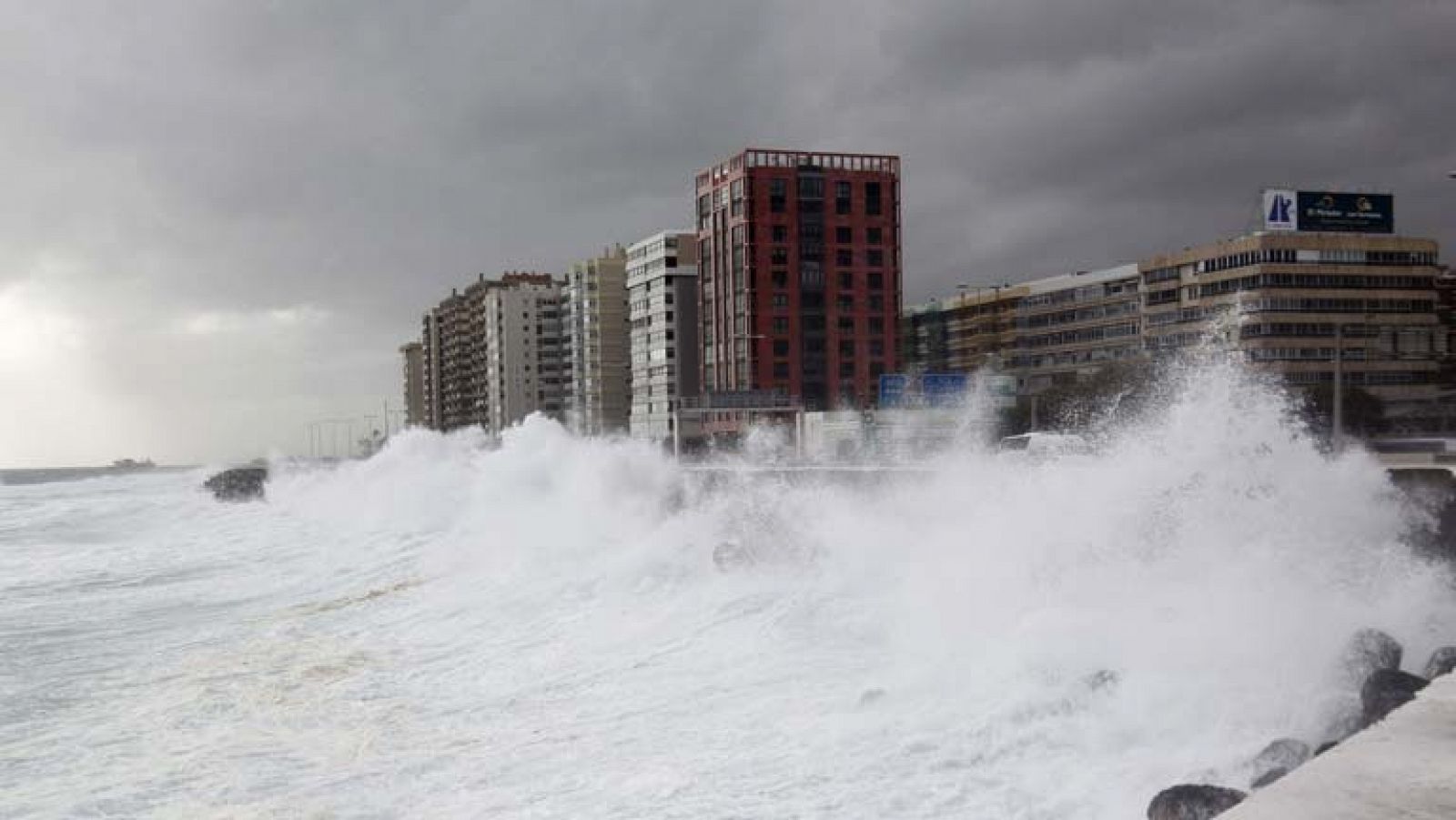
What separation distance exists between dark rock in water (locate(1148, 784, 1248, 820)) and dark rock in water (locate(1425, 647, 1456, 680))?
164 inches

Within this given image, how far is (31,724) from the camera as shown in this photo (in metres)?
14.4

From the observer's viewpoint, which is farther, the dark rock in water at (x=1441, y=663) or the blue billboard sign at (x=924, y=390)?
the blue billboard sign at (x=924, y=390)

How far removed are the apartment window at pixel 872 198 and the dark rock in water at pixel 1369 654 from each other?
84648 millimetres

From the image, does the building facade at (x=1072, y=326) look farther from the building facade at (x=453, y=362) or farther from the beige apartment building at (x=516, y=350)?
the building facade at (x=453, y=362)

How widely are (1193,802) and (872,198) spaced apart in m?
88.5

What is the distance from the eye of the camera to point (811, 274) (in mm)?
92438

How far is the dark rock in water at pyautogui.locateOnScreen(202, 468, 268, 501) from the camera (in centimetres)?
7694

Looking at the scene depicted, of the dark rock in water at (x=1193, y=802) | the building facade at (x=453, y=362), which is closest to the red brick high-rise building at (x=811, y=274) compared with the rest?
the dark rock in water at (x=1193, y=802)

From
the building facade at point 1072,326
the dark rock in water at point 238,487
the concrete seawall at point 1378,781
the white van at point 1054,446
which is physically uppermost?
the building facade at point 1072,326

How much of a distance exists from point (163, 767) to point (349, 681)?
4081 millimetres

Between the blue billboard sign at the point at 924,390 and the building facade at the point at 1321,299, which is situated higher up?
the building facade at the point at 1321,299

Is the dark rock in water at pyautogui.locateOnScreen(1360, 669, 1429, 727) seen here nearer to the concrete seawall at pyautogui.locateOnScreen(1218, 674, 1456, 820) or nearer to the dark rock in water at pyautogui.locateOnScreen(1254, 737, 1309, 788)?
the dark rock in water at pyautogui.locateOnScreen(1254, 737, 1309, 788)

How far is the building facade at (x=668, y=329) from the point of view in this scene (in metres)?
112

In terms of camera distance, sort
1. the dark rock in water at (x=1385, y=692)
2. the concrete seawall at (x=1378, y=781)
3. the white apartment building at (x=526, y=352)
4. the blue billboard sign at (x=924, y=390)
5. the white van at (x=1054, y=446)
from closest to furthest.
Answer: the concrete seawall at (x=1378, y=781) < the dark rock in water at (x=1385, y=692) < the white van at (x=1054, y=446) < the blue billboard sign at (x=924, y=390) < the white apartment building at (x=526, y=352)
